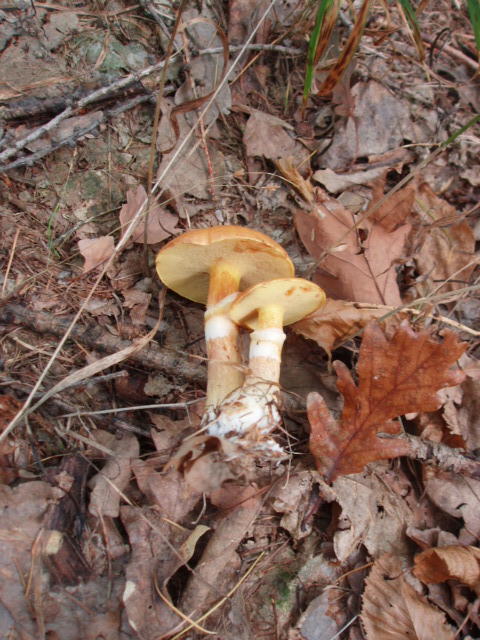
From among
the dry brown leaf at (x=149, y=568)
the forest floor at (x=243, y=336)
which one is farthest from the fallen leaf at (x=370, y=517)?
the dry brown leaf at (x=149, y=568)

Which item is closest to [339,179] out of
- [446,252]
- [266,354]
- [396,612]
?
[446,252]

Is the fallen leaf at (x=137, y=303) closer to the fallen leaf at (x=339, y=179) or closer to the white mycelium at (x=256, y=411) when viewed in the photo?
the white mycelium at (x=256, y=411)

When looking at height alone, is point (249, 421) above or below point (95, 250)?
below

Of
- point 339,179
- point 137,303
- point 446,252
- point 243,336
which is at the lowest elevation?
point 243,336

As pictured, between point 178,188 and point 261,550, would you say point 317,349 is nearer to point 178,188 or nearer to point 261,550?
point 261,550

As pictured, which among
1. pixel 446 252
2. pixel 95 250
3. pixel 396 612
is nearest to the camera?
pixel 396 612

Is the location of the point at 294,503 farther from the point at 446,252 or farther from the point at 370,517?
the point at 446,252
